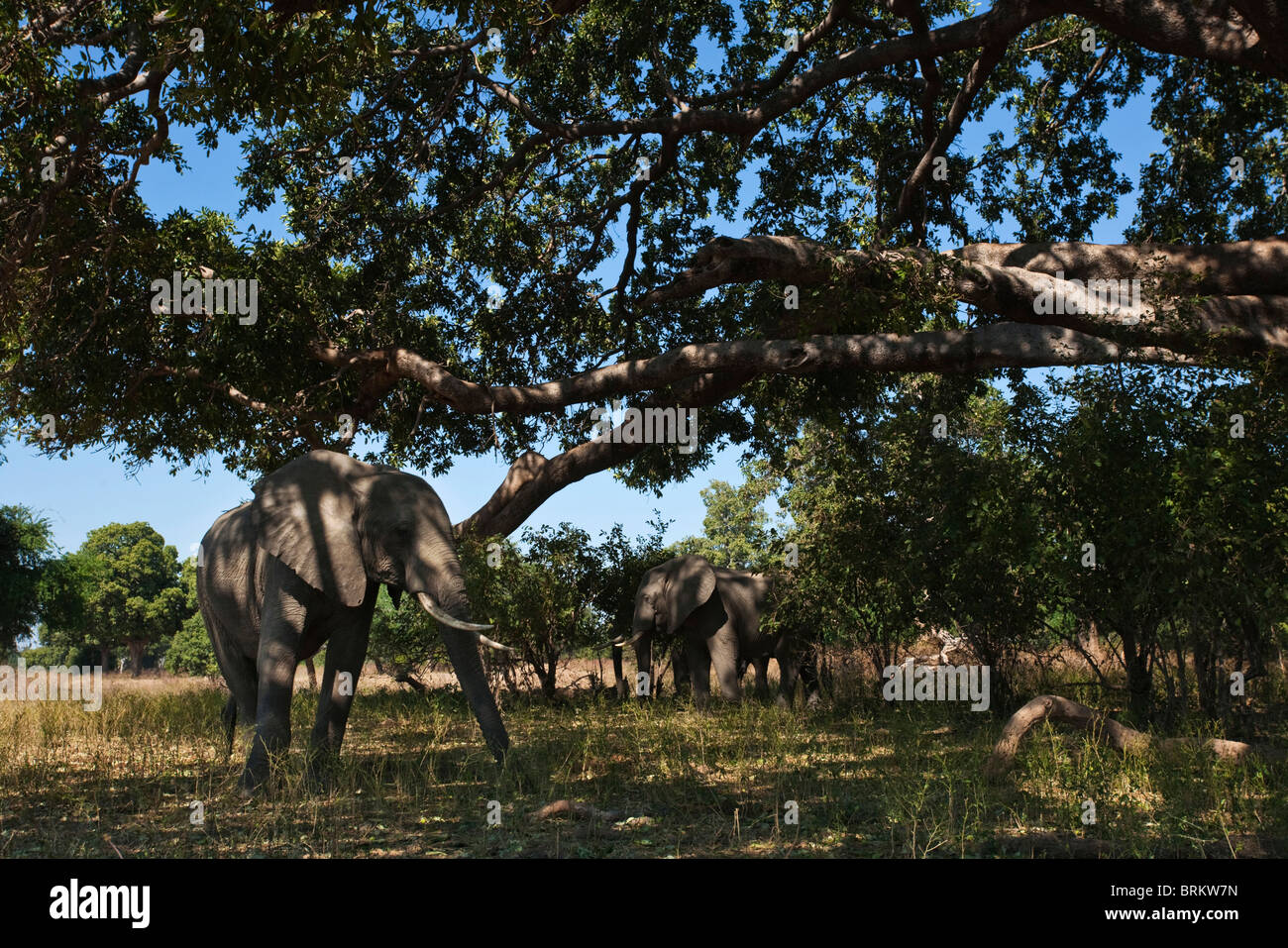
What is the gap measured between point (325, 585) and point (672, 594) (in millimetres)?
7865

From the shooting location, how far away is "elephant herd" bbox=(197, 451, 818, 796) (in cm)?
830

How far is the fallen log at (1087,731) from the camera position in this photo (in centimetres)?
833

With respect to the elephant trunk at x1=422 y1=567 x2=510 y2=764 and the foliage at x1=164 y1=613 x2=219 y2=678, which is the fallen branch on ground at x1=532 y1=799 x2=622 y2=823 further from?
the foliage at x1=164 y1=613 x2=219 y2=678

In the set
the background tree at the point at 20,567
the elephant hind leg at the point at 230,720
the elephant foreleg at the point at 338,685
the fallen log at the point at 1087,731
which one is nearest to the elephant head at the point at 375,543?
the elephant foreleg at the point at 338,685

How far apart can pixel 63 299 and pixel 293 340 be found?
304 cm

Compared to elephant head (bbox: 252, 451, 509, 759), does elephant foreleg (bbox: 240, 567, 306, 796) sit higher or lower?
lower

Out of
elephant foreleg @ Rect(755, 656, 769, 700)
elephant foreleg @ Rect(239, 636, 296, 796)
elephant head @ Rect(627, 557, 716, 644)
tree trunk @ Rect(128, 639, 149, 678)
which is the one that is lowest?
tree trunk @ Rect(128, 639, 149, 678)

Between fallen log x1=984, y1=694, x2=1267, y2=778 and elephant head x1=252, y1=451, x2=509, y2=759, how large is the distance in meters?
4.20

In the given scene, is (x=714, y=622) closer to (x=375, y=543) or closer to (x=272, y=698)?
(x=375, y=543)

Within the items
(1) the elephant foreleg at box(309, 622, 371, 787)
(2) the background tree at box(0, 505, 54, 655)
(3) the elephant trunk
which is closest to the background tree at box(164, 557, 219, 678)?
(2) the background tree at box(0, 505, 54, 655)

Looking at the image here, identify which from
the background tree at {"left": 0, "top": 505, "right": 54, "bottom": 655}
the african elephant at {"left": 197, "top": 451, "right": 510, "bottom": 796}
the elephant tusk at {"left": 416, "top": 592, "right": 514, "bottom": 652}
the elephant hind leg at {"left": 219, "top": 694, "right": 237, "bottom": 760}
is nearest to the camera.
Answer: the elephant tusk at {"left": 416, "top": 592, "right": 514, "bottom": 652}

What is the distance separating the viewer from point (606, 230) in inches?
675

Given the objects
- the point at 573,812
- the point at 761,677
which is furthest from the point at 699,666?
the point at 573,812
